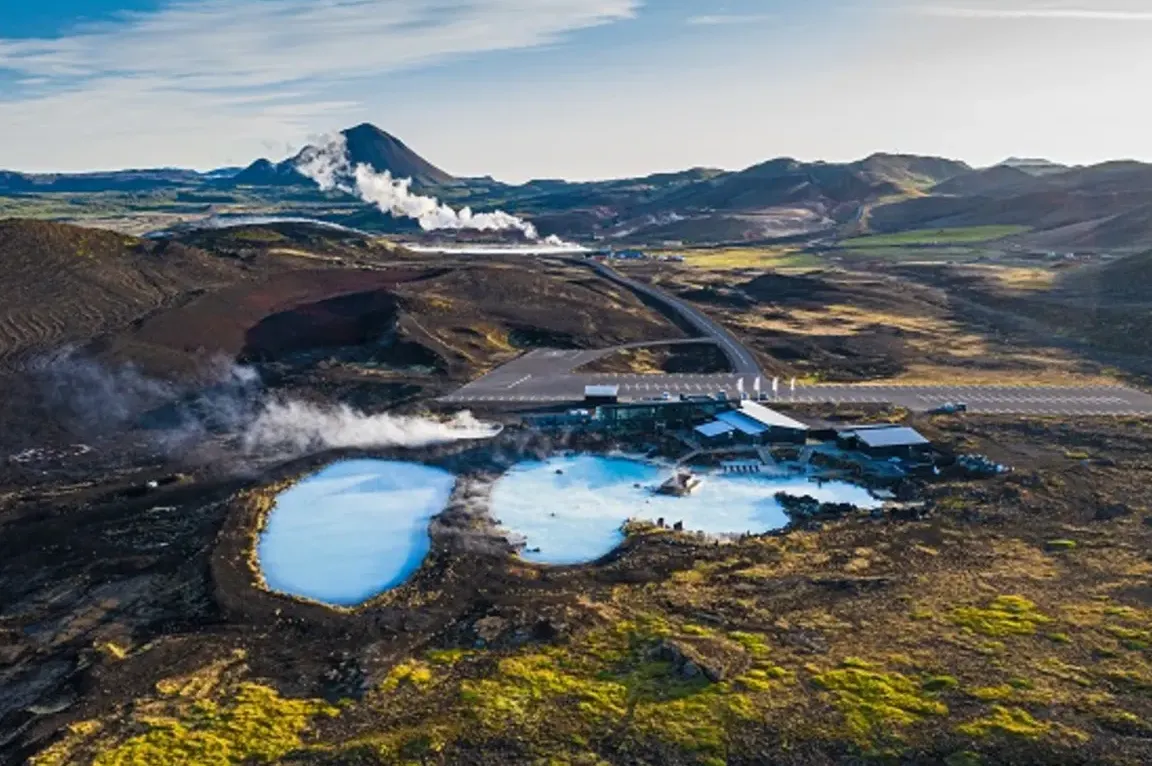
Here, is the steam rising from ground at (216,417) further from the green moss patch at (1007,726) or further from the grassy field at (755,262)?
the grassy field at (755,262)

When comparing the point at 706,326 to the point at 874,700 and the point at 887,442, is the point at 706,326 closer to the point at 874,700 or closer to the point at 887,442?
the point at 887,442

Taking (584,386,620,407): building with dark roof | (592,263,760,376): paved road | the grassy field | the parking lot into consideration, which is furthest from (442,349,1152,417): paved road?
the grassy field

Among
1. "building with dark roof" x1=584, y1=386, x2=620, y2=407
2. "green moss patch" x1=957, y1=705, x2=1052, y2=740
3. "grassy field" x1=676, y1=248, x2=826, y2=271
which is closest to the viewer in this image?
"green moss patch" x1=957, y1=705, x2=1052, y2=740

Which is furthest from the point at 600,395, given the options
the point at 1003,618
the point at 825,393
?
the point at 1003,618

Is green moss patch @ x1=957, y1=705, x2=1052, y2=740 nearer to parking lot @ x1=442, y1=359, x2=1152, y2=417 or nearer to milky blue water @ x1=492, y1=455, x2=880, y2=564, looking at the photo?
milky blue water @ x1=492, y1=455, x2=880, y2=564

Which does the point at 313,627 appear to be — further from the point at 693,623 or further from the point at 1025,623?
the point at 1025,623

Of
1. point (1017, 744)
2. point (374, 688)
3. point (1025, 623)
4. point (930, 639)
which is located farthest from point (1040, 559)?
point (374, 688)

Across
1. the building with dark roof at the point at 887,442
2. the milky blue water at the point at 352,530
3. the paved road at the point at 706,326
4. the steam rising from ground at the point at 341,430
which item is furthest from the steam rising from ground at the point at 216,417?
the paved road at the point at 706,326
